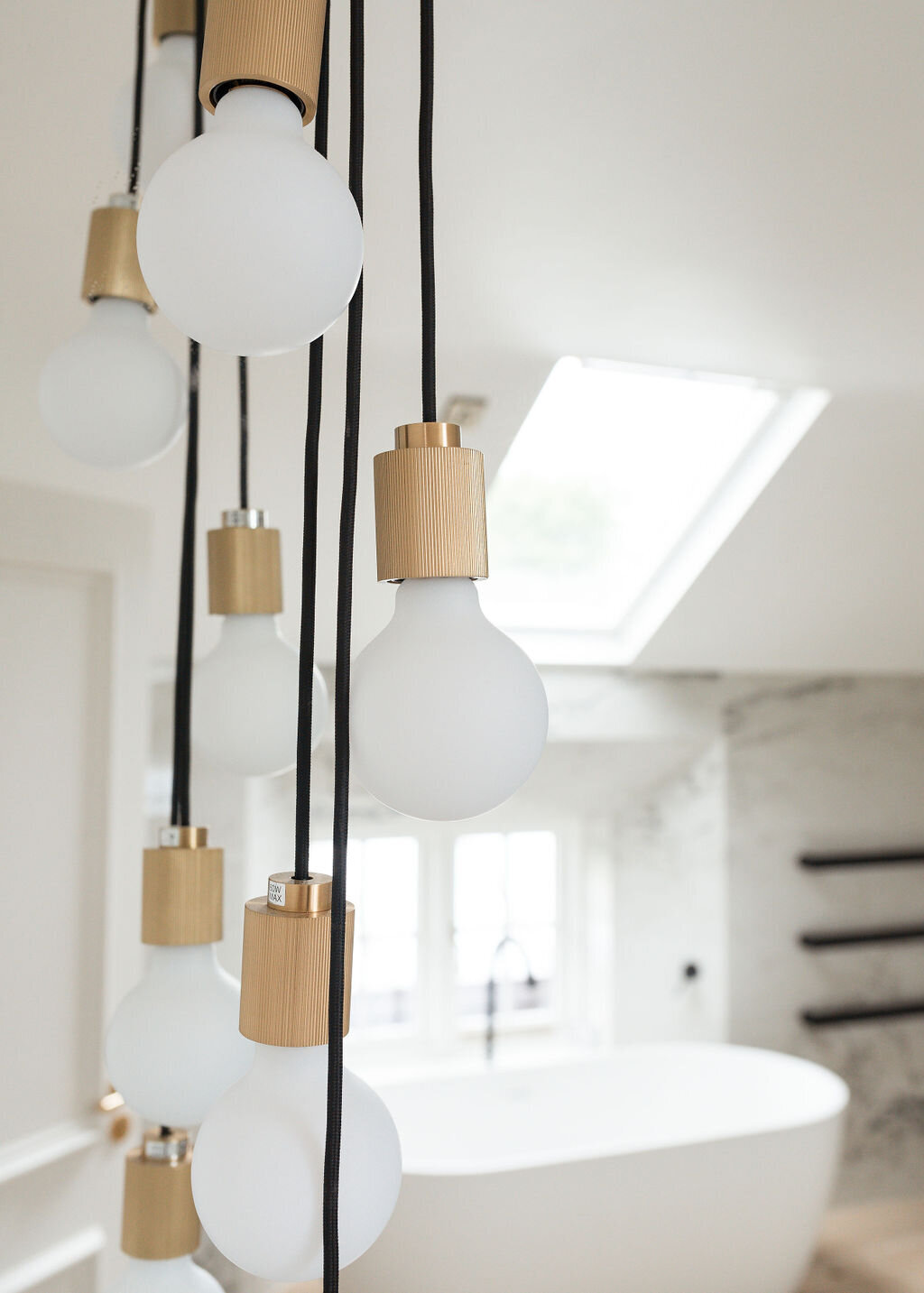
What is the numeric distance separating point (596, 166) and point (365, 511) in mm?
893

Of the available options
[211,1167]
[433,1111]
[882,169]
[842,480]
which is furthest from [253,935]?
[433,1111]

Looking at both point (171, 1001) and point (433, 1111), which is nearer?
point (171, 1001)

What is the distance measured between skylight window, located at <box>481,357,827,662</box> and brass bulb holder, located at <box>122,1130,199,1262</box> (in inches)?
74.9

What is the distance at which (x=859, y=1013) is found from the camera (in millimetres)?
3504

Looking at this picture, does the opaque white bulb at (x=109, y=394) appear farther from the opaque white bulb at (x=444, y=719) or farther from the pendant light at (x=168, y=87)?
the opaque white bulb at (x=444, y=719)

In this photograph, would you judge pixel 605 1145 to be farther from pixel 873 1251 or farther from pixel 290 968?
pixel 290 968

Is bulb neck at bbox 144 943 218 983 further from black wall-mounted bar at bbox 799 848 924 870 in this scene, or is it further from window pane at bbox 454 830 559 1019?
black wall-mounted bar at bbox 799 848 924 870

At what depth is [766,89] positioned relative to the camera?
144 cm

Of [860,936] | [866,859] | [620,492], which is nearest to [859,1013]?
[860,936]

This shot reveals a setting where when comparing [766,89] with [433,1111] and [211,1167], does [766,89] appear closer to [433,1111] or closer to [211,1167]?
[211,1167]

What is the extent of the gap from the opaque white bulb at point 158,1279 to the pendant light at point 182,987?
2.6 inches

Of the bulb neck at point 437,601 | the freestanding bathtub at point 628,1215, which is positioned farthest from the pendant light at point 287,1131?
the freestanding bathtub at point 628,1215

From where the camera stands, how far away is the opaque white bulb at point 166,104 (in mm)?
661

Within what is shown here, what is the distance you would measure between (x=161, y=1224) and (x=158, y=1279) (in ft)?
0.08
